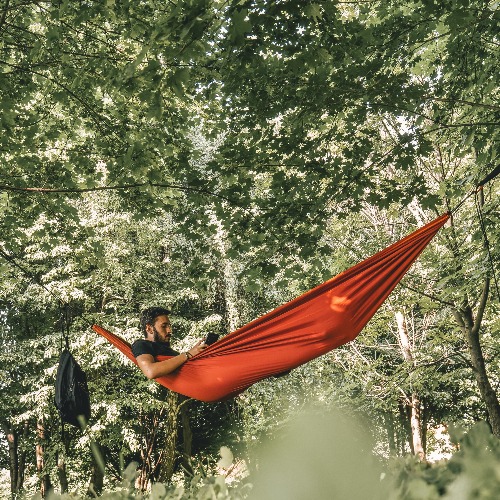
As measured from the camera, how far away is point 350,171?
10.3 feet

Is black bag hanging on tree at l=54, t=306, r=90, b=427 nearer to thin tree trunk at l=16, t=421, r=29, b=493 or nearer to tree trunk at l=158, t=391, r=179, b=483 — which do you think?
tree trunk at l=158, t=391, r=179, b=483

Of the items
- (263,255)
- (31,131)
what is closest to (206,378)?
(263,255)

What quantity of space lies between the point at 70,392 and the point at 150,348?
28.0 inches

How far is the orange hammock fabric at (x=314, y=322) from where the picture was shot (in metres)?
2.48

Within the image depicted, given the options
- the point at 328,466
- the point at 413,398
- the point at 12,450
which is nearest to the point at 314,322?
the point at 328,466

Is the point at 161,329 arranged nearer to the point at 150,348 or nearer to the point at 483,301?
the point at 150,348

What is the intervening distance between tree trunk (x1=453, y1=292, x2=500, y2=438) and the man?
9.61 feet

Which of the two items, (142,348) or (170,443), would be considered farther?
(170,443)

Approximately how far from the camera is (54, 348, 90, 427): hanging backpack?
3.09m

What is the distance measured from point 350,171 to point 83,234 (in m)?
2.43

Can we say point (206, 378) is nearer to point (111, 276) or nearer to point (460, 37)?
point (460, 37)

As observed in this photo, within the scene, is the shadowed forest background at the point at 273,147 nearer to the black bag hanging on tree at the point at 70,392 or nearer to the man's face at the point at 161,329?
the black bag hanging on tree at the point at 70,392

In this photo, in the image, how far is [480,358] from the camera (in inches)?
186

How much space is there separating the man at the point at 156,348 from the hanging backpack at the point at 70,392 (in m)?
0.54
